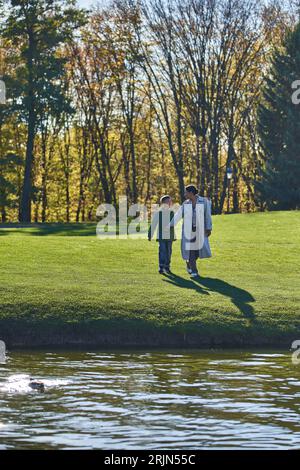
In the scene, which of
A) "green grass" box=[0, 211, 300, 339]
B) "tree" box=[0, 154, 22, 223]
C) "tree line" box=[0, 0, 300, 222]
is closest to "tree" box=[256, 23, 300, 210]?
"tree line" box=[0, 0, 300, 222]

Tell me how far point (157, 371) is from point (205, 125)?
162 ft

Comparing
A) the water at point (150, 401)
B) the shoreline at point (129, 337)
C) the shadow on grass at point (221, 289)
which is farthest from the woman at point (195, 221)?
the water at point (150, 401)

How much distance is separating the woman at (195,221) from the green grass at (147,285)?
855 mm

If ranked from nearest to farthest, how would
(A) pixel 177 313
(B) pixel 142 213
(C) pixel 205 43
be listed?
(A) pixel 177 313 → (C) pixel 205 43 → (B) pixel 142 213

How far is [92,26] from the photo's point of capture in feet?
214

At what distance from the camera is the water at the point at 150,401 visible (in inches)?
435

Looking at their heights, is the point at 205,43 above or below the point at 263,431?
above

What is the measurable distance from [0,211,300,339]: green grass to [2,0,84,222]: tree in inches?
903

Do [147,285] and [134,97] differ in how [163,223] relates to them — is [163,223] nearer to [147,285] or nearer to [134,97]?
[147,285]

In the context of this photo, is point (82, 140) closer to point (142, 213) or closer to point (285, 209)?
point (142, 213)

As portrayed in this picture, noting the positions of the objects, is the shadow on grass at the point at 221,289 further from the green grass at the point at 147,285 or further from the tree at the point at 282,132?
the tree at the point at 282,132

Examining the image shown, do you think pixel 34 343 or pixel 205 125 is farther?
pixel 205 125

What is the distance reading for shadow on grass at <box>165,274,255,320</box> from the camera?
21.6 meters

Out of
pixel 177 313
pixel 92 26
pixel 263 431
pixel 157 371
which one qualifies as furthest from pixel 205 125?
pixel 263 431
